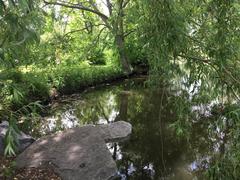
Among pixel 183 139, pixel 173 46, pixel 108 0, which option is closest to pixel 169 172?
pixel 183 139

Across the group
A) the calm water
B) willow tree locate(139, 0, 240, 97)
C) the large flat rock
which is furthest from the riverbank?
willow tree locate(139, 0, 240, 97)

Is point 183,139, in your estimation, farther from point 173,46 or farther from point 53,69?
point 53,69

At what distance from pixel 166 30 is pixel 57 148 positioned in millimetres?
3136

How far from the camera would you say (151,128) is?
7.22 m

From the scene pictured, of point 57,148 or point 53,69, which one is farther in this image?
point 53,69

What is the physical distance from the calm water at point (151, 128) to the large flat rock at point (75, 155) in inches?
17.8

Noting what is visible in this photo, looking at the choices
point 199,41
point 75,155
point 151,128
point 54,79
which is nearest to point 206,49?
point 199,41

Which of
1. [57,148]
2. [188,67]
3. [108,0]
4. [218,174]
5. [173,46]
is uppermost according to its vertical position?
[108,0]

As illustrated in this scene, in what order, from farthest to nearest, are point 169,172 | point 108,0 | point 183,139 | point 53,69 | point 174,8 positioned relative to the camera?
point 108,0
point 53,69
point 183,139
point 169,172
point 174,8

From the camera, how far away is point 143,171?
5.20 m

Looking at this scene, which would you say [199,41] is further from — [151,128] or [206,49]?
[151,128]

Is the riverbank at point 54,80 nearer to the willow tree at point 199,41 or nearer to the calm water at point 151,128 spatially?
the calm water at point 151,128

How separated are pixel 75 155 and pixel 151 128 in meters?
2.71

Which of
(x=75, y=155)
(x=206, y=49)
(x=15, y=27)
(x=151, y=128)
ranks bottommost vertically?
(x=151, y=128)
